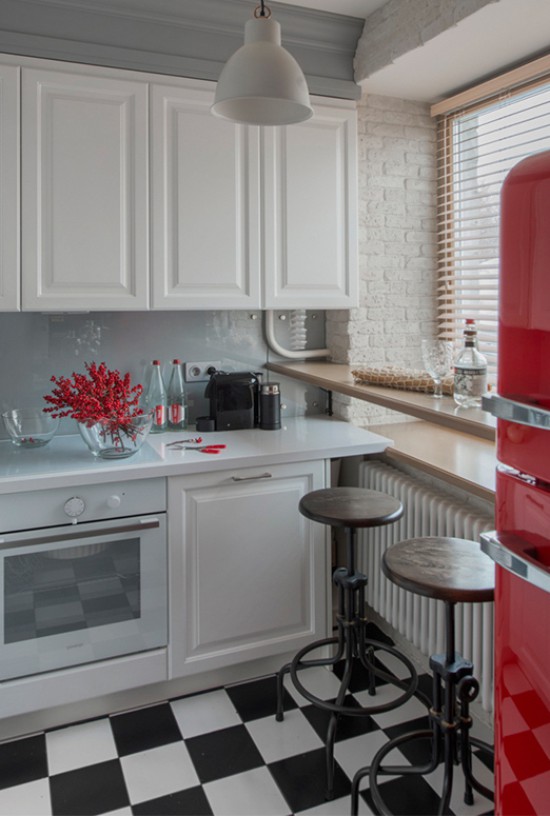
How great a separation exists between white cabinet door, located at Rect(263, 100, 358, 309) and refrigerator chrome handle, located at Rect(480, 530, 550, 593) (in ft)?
5.42

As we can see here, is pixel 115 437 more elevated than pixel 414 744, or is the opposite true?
pixel 115 437

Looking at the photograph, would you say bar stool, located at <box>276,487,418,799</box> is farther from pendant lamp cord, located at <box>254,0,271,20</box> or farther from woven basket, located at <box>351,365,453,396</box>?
pendant lamp cord, located at <box>254,0,271,20</box>

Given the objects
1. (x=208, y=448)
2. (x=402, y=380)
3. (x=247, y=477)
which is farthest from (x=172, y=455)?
(x=402, y=380)

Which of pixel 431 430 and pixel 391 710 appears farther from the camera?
pixel 431 430

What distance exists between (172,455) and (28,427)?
535 millimetres

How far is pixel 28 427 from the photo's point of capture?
2320 mm

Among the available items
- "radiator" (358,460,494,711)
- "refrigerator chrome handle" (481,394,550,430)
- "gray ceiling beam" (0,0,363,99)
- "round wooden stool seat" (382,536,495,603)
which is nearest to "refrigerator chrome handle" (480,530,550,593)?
"refrigerator chrome handle" (481,394,550,430)

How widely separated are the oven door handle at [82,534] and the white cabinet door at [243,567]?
85 millimetres

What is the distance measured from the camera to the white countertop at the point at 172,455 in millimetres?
2029

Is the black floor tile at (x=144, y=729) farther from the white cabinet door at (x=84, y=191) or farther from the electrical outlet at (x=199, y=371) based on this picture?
the white cabinet door at (x=84, y=191)

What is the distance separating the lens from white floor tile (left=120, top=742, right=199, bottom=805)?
187 cm

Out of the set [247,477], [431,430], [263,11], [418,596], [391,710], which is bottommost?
[391,710]

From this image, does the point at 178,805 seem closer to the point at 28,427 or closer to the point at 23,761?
the point at 23,761

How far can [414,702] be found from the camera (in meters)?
2.30
